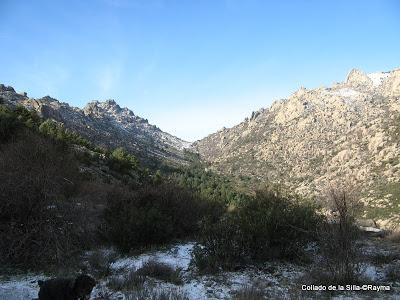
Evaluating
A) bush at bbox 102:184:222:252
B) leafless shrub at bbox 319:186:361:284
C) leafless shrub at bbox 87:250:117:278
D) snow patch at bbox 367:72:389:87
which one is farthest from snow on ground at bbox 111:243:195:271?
snow patch at bbox 367:72:389:87

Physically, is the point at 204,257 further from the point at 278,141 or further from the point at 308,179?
the point at 278,141

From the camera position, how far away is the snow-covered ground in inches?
259

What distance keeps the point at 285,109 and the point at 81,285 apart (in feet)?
453

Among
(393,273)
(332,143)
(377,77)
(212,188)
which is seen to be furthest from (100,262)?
(377,77)

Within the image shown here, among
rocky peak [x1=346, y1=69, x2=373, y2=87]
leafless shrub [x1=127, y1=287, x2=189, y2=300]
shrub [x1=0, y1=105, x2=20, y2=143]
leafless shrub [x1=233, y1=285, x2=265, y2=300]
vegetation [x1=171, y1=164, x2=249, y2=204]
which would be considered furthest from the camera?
rocky peak [x1=346, y1=69, x2=373, y2=87]

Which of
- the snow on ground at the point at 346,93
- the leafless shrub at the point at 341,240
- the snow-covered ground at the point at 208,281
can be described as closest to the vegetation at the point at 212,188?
the snow-covered ground at the point at 208,281

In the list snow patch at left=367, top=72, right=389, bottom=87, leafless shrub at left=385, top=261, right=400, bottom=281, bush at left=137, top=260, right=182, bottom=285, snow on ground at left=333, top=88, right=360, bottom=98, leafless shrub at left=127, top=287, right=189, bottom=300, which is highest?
snow patch at left=367, top=72, right=389, bottom=87

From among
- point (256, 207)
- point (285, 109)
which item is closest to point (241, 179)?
point (285, 109)

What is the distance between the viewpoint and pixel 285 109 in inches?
5463

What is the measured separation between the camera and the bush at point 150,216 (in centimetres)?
1002

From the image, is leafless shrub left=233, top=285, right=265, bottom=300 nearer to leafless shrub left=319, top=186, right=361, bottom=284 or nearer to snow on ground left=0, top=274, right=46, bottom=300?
leafless shrub left=319, top=186, right=361, bottom=284

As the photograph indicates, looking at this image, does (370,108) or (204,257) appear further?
(370,108)

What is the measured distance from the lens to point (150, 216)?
407 inches

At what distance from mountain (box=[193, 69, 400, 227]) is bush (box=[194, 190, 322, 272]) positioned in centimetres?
2630
